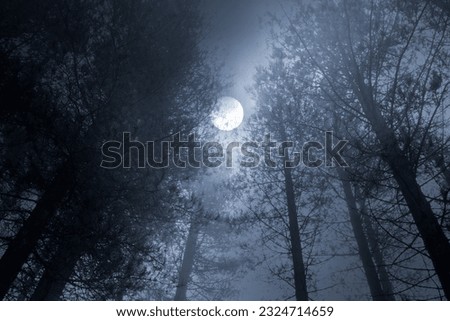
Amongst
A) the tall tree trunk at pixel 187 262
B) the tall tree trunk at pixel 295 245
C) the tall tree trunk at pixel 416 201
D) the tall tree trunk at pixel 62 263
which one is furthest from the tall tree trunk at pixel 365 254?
the tall tree trunk at pixel 62 263

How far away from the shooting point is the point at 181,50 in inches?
263

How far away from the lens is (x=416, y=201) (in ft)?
11.8

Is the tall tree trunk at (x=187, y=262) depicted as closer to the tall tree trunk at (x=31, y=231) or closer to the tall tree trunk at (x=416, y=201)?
the tall tree trunk at (x=31, y=231)

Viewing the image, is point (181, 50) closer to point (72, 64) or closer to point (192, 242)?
point (72, 64)

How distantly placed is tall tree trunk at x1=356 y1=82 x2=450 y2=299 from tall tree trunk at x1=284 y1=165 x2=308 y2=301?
343 centimetres

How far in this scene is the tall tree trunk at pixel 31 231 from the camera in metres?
4.09

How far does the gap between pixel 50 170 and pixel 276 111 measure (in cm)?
554

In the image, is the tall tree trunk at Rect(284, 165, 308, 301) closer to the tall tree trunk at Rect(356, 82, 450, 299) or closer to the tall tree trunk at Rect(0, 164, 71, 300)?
the tall tree trunk at Rect(356, 82, 450, 299)

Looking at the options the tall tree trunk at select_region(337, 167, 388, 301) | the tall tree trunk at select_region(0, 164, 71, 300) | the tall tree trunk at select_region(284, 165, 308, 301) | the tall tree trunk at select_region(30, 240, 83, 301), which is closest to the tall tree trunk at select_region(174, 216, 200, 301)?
the tall tree trunk at select_region(284, 165, 308, 301)

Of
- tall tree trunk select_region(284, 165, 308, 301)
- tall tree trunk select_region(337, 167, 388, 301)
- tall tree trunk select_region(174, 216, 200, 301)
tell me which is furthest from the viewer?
tall tree trunk select_region(174, 216, 200, 301)

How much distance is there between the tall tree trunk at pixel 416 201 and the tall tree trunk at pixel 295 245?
11.3 ft

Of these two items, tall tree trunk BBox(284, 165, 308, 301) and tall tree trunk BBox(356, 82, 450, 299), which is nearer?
tall tree trunk BBox(356, 82, 450, 299)

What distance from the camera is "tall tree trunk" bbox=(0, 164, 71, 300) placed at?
4086mm
